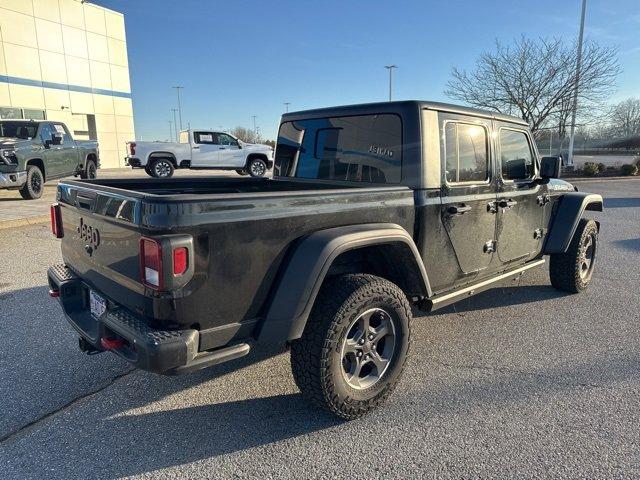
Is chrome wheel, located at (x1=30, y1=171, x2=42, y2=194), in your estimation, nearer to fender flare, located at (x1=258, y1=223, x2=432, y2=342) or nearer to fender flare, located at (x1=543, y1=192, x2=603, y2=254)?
fender flare, located at (x1=258, y1=223, x2=432, y2=342)

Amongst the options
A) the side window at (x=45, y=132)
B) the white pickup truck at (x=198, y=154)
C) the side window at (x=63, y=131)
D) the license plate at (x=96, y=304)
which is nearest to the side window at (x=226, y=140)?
the white pickup truck at (x=198, y=154)

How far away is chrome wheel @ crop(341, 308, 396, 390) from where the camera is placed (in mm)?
2752

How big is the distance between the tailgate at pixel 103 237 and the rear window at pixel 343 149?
1800mm

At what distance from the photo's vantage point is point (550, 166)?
4.04 metres

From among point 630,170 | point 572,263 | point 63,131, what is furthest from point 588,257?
point 630,170

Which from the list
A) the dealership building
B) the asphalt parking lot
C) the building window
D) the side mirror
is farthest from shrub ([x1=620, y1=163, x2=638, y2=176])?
the building window

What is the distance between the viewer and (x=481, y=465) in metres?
2.34

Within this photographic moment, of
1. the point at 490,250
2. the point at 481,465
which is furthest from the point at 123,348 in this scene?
the point at 490,250

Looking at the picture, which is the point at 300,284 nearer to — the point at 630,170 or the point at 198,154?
the point at 198,154

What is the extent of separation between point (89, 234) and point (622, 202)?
14619 mm

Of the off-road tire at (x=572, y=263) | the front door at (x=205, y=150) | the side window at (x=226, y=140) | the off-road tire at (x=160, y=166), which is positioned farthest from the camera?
the side window at (x=226, y=140)

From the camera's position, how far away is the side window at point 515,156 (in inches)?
156

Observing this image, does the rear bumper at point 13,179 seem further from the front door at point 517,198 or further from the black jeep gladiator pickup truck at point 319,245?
the front door at point 517,198

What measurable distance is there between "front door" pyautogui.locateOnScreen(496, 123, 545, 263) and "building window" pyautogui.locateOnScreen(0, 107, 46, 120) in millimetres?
27084
